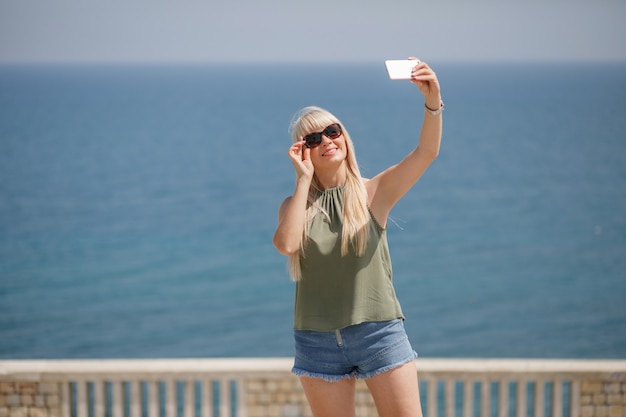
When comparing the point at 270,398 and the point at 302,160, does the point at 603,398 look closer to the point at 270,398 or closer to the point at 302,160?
the point at 270,398

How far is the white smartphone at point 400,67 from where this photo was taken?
2264 millimetres

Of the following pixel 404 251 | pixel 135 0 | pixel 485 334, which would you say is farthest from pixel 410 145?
pixel 135 0

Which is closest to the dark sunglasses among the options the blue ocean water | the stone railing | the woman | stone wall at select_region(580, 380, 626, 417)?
the woman

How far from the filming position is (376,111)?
233ft

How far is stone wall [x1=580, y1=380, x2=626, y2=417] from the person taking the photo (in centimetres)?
388

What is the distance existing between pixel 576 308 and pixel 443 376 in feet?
68.4

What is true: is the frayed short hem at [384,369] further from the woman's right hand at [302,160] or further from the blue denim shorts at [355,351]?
the woman's right hand at [302,160]

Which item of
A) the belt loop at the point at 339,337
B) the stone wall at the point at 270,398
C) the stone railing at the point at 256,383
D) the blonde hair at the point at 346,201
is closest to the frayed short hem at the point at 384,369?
the belt loop at the point at 339,337

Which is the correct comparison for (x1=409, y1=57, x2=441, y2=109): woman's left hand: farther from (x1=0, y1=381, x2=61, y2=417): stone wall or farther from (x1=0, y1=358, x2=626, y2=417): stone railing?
(x1=0, y1=381, x2=61, y2=417): stone wall

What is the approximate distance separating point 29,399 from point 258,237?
90.7 ft

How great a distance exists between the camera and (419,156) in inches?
92.4

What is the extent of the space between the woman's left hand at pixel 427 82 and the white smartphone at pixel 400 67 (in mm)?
13

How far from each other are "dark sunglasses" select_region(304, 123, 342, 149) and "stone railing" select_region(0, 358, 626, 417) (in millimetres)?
1671

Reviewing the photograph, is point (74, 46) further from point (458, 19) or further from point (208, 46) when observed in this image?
point (458, 19)
